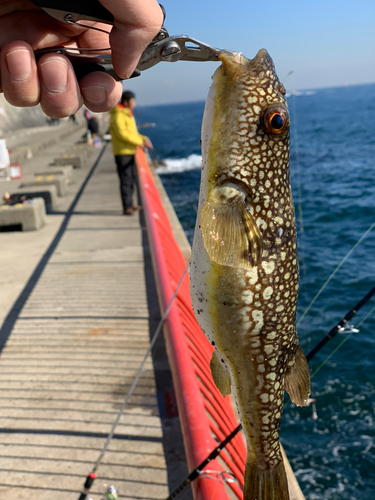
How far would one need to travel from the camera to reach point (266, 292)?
1886 mm

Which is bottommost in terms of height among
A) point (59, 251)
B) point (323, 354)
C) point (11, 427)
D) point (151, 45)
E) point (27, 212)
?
point (323, 354)

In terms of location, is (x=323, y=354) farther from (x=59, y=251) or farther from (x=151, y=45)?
(x=151, y=45)

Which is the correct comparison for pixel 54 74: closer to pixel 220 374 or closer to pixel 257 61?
pixel 257 61

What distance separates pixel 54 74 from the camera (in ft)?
6.58

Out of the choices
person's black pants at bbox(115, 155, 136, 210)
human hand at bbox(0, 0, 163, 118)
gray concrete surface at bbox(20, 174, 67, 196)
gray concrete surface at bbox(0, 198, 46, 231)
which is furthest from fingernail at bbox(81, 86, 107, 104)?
gray concrete surface at bbox(20, 174, 67, 196)

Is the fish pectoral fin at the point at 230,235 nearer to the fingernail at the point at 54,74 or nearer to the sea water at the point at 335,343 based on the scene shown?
the fingernail at the point at 54,74

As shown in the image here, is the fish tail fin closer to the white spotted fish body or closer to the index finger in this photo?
the white spotted fish body

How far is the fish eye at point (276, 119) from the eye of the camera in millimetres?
1938

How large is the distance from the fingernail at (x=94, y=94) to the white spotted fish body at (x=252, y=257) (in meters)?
0.58

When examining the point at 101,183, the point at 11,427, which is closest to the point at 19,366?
the point at 11,427

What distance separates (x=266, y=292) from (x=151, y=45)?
115cm

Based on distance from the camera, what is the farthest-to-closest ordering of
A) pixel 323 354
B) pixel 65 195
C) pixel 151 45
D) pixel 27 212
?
pixel 65 195, pixel 27 212, pixel 323 354, pixel 151 45

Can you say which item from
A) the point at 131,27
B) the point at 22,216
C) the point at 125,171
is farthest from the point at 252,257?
the point at 22,216

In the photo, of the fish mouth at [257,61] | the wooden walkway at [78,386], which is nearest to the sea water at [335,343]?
the wooden walkway at [78,386]
